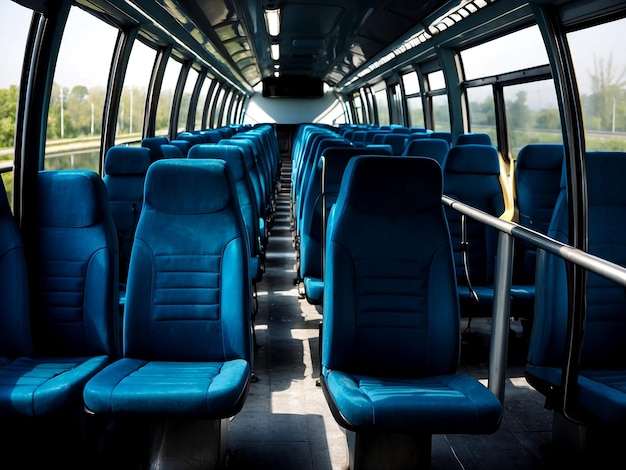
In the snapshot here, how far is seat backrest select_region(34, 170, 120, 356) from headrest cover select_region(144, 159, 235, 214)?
1.17ft

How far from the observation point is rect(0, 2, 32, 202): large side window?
4.52 m

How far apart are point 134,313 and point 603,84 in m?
3.75

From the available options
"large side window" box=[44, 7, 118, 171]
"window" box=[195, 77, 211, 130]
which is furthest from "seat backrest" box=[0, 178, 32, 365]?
"window" box=[195, 77, 211, 130]

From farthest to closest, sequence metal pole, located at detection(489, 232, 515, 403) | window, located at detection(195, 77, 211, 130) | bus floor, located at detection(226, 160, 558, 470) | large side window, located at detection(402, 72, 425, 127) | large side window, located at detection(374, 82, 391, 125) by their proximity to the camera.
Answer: large side window, located at detection(374, 82, 391, 125), window, located at detection(195, 77, 211, 130), large side window, located at detection(402, 72, 425, 127), bus floor, located at detection(226, 160, 558, 470), metal pole, located at detection(489, 232, 515, 403)

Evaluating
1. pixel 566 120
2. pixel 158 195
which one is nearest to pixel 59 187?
pixel 158 195

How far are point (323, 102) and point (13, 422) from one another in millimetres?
24724

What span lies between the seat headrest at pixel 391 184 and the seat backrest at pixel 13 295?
1.46m

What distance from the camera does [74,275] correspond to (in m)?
3.34

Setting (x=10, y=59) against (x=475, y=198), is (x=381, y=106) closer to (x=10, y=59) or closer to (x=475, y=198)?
(x=475, y=198)

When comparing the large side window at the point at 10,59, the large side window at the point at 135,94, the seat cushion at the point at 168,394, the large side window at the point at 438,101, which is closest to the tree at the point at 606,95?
the seat cushion at the point at 168,394

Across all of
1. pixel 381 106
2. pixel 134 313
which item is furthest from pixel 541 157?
pixel 381 106

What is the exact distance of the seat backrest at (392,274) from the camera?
2963mm

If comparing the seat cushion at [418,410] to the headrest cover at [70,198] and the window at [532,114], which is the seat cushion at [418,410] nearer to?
the headrest cover at [70,198]

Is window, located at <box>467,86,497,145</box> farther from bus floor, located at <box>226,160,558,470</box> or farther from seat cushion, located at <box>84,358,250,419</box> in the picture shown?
seat cushion, located at <box>84,358,250,419</box>
